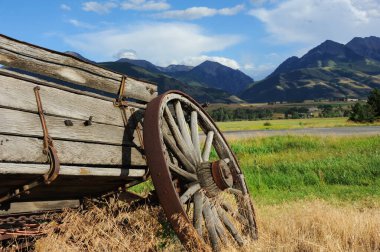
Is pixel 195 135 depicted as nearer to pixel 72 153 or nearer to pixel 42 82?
pixel 72 153

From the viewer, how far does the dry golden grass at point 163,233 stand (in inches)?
164

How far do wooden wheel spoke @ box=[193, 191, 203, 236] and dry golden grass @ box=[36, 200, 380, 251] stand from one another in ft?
1.25

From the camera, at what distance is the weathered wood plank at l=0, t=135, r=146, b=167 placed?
311 centimetres

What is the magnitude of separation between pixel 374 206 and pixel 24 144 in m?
6.79

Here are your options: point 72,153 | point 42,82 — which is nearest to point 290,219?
point 72,153

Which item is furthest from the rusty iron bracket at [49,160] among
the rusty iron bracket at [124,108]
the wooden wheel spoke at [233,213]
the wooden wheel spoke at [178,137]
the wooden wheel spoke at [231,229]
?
the wooden wheel spoke at [233,213]

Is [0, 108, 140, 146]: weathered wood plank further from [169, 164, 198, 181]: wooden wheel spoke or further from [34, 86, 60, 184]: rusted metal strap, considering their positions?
[169, 164, 198, 181]: wooden wheel spoke

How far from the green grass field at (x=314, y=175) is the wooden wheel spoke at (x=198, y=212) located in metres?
4.54

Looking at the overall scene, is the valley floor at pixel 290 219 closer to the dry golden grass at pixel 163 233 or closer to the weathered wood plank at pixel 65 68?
the dry golden grass at pixel 163 233

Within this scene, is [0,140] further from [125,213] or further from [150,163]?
[125,213]

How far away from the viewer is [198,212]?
14.5 feet

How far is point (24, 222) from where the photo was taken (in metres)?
3.99

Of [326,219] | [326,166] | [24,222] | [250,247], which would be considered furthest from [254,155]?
[24,222]

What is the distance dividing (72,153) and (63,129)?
229 millimetres
